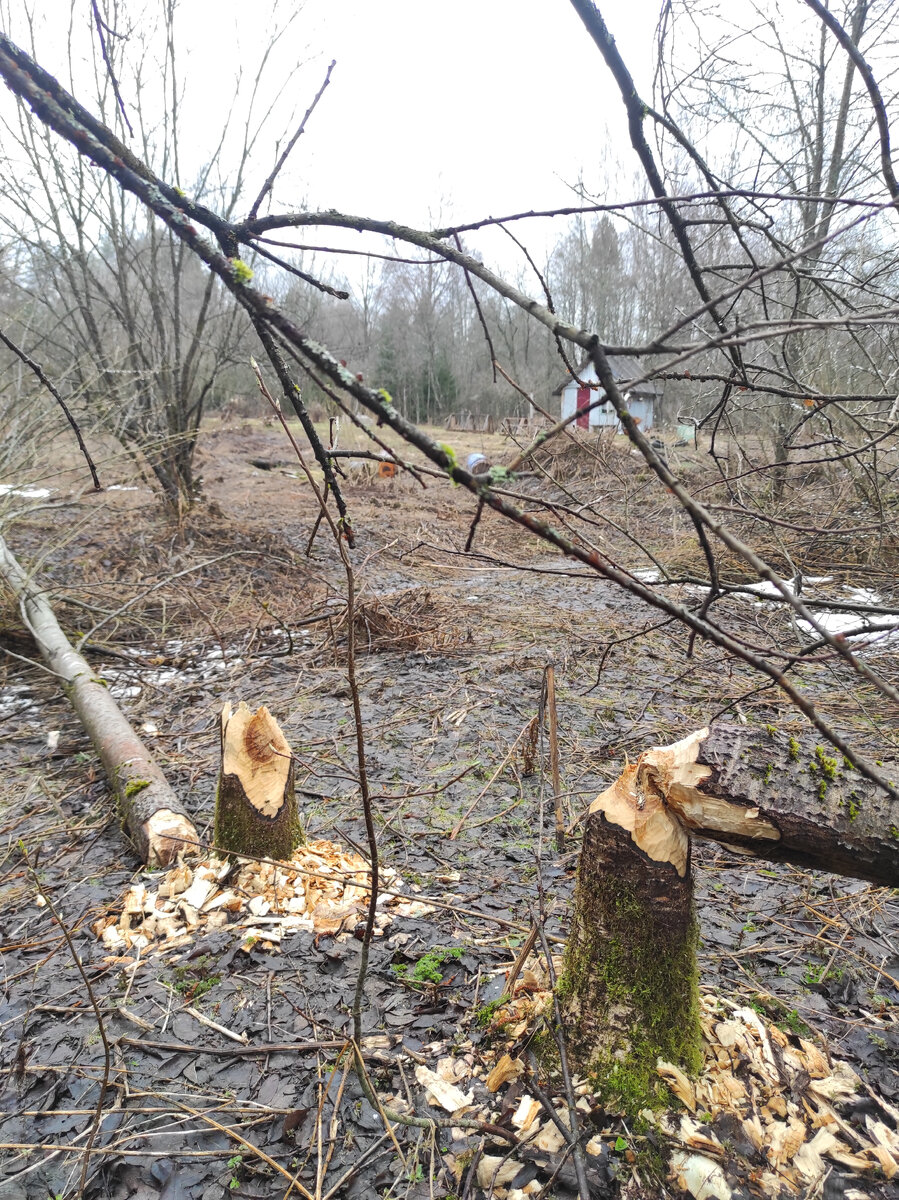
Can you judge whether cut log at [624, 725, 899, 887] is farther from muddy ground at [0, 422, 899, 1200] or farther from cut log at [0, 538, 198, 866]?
cut log at [0, 538, 198, 866]

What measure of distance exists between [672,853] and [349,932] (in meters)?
1.31

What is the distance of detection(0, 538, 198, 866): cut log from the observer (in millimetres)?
2930

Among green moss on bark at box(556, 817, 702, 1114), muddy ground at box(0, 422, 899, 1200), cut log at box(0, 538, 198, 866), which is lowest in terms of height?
muddy ground at box(0, 422, 899, 1200)

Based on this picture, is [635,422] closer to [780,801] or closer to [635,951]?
[780,801]

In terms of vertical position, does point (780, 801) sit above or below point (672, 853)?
above

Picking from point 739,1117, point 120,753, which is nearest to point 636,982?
point 739,1117

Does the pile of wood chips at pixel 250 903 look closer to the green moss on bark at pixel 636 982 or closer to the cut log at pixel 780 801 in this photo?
the green moss on bark at pixel 636 982

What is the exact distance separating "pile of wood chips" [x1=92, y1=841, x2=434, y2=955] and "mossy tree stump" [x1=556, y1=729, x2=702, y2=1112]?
851 millimetres

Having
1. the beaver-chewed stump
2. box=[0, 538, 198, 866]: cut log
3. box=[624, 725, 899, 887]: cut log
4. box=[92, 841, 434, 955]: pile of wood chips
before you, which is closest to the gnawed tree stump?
box=[624, 725, 899, 887]: cut log

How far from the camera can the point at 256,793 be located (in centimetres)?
275

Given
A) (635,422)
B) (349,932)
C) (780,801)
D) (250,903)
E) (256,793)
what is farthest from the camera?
(256,793)

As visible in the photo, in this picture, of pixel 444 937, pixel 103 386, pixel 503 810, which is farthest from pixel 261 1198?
pixel 103 386

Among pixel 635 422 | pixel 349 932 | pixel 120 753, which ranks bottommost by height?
pixel 349 932

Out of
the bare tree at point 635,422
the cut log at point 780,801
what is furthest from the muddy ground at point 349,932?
the cut log at point 780,801
